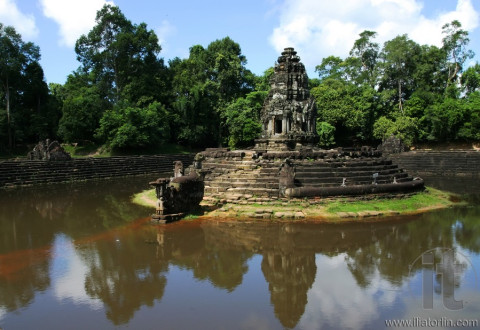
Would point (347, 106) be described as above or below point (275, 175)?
above

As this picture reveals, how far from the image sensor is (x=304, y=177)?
46.7ft

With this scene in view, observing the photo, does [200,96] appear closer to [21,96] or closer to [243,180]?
[21,96]

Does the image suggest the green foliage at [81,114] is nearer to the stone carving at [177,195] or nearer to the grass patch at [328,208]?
the grass patch at [328,208]

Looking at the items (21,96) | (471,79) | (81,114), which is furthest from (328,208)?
(471,79)

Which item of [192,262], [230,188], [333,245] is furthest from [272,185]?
[192,262]

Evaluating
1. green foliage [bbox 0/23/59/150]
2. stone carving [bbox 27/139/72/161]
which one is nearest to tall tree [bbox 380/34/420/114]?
stone carving [bbox 27/139/72/161]

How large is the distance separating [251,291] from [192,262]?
6.42ft

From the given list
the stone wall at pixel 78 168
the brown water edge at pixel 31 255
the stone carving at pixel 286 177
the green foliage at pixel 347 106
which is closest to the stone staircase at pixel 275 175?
the stone carving at pixel 286 177

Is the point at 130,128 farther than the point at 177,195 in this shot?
Yes

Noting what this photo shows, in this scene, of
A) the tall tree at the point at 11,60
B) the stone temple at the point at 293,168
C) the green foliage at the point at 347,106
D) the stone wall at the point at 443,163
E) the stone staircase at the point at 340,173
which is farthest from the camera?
the green foliage at the point at 347,106

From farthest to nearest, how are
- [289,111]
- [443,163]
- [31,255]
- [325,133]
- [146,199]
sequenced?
[325,133] → [443,163] → [289,111] → [146,199] → [31,255]

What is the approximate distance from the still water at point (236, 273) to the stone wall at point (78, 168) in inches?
396

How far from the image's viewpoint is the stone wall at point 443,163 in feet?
86.2

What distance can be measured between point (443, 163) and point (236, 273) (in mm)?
24889
